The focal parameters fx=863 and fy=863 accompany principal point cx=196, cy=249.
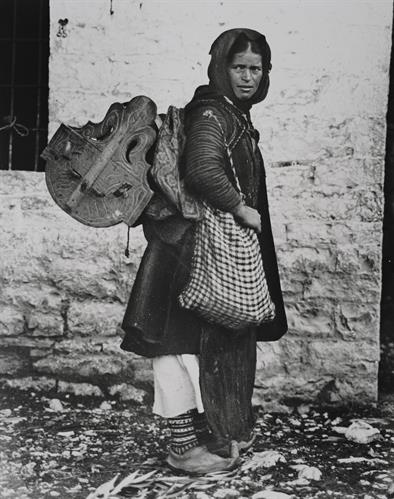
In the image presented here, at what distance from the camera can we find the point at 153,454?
13.9ft

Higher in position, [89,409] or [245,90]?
[245,90]

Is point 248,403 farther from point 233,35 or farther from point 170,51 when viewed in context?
point 170,51

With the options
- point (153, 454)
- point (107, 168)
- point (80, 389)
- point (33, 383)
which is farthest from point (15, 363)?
point (107, 168)

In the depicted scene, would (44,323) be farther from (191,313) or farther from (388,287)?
(388,287)

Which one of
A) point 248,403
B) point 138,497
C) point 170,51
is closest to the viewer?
point 138,497

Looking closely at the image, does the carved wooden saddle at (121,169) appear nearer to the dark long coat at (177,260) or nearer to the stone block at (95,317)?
the dark long coat at (177,260)

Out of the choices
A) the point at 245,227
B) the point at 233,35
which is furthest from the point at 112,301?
the point at 233,35

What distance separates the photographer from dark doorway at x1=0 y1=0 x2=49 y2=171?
16.8 ft

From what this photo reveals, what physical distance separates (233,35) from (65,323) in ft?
7.04

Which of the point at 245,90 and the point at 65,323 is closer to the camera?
the point at 245,90

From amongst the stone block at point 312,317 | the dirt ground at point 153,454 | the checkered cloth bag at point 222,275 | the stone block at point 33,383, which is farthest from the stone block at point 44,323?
the checkered cloth bag at point 222,275

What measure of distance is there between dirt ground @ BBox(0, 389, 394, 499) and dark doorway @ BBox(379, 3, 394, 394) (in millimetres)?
164

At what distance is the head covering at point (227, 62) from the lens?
3.75 meters

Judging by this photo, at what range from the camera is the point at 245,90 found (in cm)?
379
